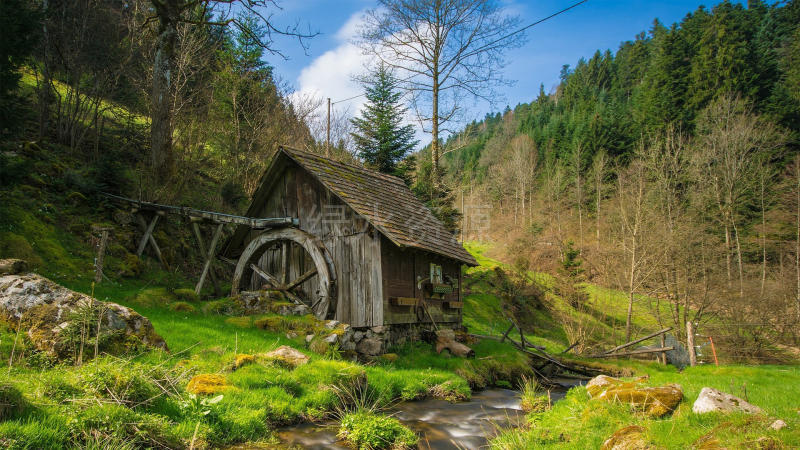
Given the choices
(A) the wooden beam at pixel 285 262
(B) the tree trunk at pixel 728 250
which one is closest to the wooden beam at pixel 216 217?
(A) the wooden beam at pixel 285 262

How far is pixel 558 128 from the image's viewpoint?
5372 cm

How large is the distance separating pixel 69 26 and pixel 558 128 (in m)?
50.0

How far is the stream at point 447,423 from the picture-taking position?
5562 mm

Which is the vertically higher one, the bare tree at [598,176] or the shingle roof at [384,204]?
the bare tree at [598,176]

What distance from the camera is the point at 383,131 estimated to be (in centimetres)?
2322

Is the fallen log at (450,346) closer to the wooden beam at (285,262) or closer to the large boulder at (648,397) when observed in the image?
the wooden beam at (285,262)

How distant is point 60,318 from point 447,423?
18.8 feet

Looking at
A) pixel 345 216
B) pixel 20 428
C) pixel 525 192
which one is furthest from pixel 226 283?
pixel 525 192

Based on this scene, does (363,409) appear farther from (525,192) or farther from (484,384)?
(525,192)

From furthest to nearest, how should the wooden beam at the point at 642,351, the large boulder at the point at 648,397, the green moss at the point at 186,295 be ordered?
the wooden beam at the point at 642,351
the green moss at the point at 186,295
the large boulder at the point at 648,397

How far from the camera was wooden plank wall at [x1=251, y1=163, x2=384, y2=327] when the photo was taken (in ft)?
35.6

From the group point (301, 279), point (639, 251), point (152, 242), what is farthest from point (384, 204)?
point (639, 251)

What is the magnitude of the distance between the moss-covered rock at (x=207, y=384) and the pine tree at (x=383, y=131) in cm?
1835

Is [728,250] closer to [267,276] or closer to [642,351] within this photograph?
[642,351]
